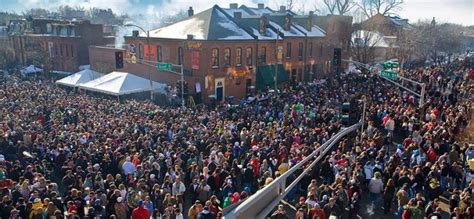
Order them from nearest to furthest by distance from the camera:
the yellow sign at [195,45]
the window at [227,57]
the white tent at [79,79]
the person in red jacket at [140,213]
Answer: the person in red jacket at [140,213] → the yellow sign at [195,45] → the window at [227,57] → the white tent at [79,79]

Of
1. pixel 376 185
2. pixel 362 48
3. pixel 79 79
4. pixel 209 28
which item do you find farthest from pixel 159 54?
pixel 376 185

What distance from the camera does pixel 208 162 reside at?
1480cm

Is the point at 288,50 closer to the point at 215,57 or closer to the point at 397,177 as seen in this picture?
the point at 215,57

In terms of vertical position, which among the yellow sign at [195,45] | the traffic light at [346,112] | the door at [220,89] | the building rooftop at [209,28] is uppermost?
the building rooftop at [209,28]

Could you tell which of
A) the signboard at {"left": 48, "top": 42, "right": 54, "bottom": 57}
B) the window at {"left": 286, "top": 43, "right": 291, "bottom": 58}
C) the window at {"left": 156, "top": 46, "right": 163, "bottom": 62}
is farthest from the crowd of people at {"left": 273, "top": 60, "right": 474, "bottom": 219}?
the signboard at {"left": 48, "top": 42, "right": 54, "bottom": 57}

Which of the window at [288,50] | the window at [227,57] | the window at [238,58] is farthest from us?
the window at [288,50]

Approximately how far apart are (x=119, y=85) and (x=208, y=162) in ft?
68.2

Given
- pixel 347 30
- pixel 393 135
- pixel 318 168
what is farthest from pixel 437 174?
pixel 347 30

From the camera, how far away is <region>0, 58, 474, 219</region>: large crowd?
11.4 metres

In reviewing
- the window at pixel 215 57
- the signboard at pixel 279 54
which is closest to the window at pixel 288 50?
the signboard at pixel 279 54

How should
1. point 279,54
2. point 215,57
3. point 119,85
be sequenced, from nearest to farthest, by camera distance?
point 119,85 < point 215,57 < point 279,54

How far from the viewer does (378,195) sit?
13992mm

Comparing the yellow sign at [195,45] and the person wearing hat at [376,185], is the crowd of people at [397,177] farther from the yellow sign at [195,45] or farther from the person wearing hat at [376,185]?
the yellow sign at [195,45]

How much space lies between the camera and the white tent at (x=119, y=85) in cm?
3338
